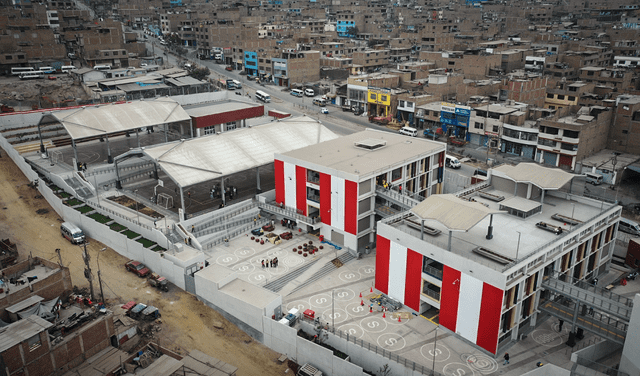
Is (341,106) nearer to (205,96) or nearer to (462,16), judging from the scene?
(205,96)

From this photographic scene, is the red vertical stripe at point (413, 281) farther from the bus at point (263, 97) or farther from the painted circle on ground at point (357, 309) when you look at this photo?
the bus at point (263, 97)

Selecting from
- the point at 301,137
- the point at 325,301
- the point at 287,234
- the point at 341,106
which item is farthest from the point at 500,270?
the point at 341,106

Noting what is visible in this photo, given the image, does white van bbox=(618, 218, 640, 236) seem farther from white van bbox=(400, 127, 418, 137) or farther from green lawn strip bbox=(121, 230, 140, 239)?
green lawn strip bbox=(121, 230, 140, 239)

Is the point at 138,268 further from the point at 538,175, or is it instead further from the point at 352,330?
the point at 538,175

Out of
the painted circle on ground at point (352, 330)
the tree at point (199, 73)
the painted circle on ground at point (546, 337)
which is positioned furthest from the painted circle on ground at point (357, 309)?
the tree at point (199, 73)

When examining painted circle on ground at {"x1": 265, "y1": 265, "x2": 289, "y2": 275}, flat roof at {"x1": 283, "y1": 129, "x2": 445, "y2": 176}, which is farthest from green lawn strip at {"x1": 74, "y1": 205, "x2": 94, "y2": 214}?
painted circle on ground at {"x1": 265, "y1": 265, "x2": 289, "y2": 275}

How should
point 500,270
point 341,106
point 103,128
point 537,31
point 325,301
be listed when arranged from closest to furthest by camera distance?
point 500,270
point 325,301
point 103,128
point 341,106
point 537,31
